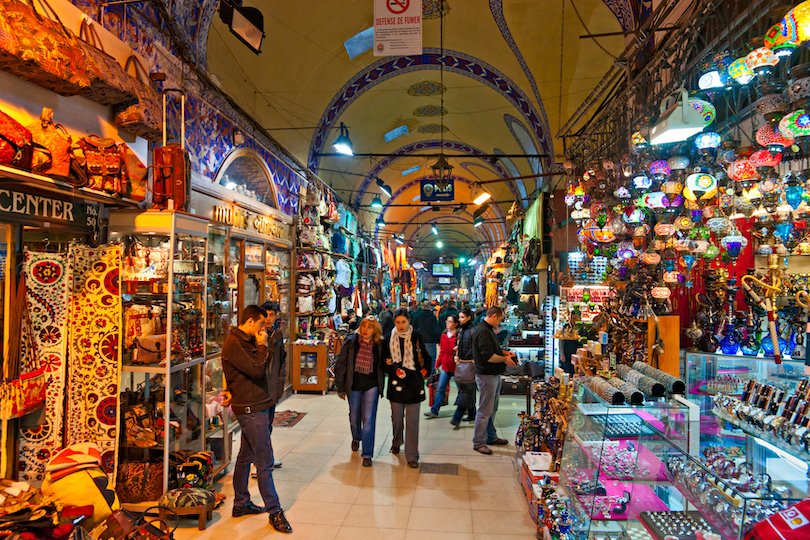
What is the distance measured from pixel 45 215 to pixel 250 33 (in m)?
2.44

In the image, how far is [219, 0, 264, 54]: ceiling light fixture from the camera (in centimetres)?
425

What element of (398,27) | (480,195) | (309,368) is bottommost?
(309,368)

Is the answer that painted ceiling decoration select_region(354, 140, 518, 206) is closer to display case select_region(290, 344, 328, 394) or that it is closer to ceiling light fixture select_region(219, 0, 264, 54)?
display case select_region(290, 344, 328, 394)

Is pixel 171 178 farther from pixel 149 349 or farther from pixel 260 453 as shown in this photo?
pixel 260 453

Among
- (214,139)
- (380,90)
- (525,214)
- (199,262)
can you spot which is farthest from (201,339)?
(525,214)

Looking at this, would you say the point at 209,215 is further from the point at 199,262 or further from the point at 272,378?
the point at 272,378

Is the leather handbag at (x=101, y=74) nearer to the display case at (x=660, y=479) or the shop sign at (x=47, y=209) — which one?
the shop sign at (x=47, y=209)

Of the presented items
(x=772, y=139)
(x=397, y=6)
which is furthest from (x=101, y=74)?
(x=772, y=139)

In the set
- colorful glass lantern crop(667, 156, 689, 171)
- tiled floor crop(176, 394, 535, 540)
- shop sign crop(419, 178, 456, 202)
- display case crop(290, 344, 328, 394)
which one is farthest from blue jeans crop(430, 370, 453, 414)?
shop sign crop(419, 178, 456, 202)

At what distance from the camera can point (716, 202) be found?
4805 mm

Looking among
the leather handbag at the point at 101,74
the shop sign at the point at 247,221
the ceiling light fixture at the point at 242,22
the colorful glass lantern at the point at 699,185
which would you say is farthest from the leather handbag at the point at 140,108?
the colorful glass lantern at the point at 699,185

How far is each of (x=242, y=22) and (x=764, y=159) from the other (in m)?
4.28

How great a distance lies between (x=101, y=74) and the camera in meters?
3.13

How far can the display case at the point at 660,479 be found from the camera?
1681 mm
